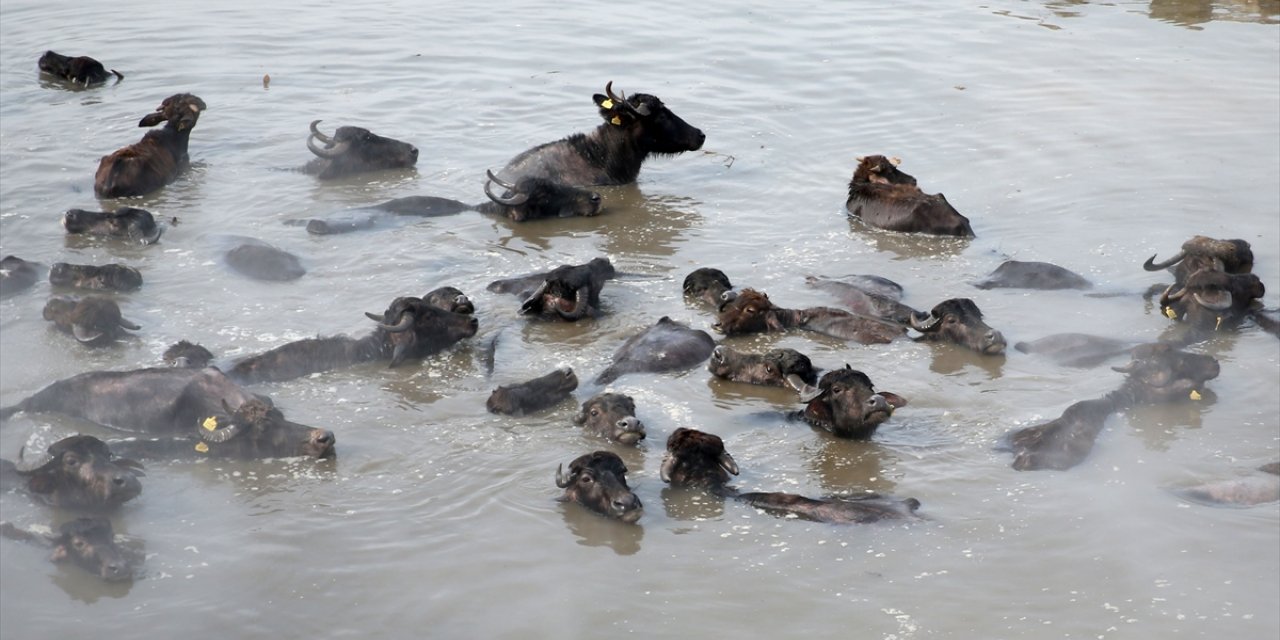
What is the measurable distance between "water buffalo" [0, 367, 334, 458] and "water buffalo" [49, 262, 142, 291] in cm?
176

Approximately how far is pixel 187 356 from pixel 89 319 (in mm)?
833

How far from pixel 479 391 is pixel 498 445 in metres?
0.82

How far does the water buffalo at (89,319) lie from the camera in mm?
8648

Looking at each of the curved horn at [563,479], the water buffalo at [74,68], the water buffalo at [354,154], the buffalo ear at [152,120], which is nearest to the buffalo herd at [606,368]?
the curved horn at [563,479]

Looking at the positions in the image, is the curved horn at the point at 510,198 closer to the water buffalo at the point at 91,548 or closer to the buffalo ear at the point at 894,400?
the buffalo ear at the point at 894,400

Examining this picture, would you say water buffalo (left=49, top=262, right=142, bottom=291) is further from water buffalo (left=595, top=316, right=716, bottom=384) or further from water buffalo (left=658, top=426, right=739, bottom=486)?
water buffalo (left=658, top=426, right=739, bottom=486)

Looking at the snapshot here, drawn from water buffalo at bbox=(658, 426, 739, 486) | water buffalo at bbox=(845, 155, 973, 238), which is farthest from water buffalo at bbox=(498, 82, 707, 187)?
water buffalo at bbox=(658, 426, 739, 486)

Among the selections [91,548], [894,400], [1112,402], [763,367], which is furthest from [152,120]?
[1112,402]

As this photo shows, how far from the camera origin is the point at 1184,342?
895 cm

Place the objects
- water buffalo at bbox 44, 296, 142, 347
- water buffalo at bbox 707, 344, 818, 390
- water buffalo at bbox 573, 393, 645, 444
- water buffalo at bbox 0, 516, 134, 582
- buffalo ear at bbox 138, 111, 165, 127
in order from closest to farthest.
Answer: water buffalo at bbox 0, 516, 134, 582
water buffalo at bbox 573, 393, 645, 444
water buffalo at bbox 707, 344, 818, 390
water buffalo at bbox 44, 296, 142, 347
buffalo ear at bbox 138, 111, 165, 127

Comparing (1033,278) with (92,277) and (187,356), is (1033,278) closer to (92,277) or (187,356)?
(187,356)

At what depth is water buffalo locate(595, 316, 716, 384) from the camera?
8445mm

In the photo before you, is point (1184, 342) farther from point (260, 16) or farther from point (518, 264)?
point (260, 16)

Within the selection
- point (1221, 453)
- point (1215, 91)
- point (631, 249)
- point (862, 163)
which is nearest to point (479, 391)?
point (631, 249)
